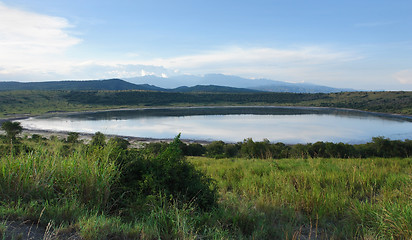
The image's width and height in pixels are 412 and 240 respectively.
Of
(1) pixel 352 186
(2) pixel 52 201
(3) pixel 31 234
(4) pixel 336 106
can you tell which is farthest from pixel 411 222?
(4) pixel 336 106

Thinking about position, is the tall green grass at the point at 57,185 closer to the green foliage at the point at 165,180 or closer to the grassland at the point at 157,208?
the grassland at the point at 157,208

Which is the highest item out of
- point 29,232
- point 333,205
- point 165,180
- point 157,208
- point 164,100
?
point 164,100

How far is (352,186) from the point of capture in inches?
200

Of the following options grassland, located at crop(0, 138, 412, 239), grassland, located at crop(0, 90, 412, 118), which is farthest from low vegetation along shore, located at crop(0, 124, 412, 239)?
grassland, located at crop(0, 90, 412, 118)

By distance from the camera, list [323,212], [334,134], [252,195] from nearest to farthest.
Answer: [323,212]
[252,195]
[334,134]

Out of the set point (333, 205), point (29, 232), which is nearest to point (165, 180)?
point (29, 232)

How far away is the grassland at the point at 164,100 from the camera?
9350 centimetres

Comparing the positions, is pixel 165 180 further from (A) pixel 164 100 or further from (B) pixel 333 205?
(A) pixel 164 100

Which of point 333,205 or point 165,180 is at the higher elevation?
point 165,180

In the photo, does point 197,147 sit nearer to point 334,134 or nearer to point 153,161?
point 153,161

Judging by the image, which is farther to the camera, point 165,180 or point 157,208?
point 165,180

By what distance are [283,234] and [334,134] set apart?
5519 cm

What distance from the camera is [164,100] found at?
13225 cm

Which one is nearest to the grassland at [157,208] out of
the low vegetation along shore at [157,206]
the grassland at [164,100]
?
the low vegetation along shore at [157,206]
